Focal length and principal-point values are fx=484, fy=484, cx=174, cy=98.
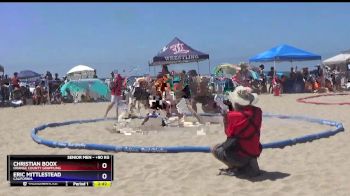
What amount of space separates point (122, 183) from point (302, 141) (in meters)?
3.89

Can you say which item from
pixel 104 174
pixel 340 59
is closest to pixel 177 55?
pixel 340 59

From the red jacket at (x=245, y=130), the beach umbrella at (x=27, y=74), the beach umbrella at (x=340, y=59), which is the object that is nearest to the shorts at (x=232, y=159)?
the red jacket at (x=245, y=130)

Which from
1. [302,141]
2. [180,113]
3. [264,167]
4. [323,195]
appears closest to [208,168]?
[264,167]

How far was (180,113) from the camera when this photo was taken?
12.1m

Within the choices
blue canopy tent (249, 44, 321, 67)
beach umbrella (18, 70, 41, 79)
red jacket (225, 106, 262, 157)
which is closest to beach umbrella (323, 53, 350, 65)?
blue canopy tent (249, 44, 321, 67)

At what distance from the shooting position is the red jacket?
6273 millimetres

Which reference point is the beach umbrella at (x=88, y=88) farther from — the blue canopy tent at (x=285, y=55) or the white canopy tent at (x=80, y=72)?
the blue canopy tent at (x=285, y=55)

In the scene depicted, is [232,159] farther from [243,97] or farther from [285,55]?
[285,55]

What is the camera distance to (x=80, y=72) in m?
26.9

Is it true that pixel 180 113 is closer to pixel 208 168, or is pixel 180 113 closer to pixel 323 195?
pixel 208 168

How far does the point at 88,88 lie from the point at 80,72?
9.97 feet
